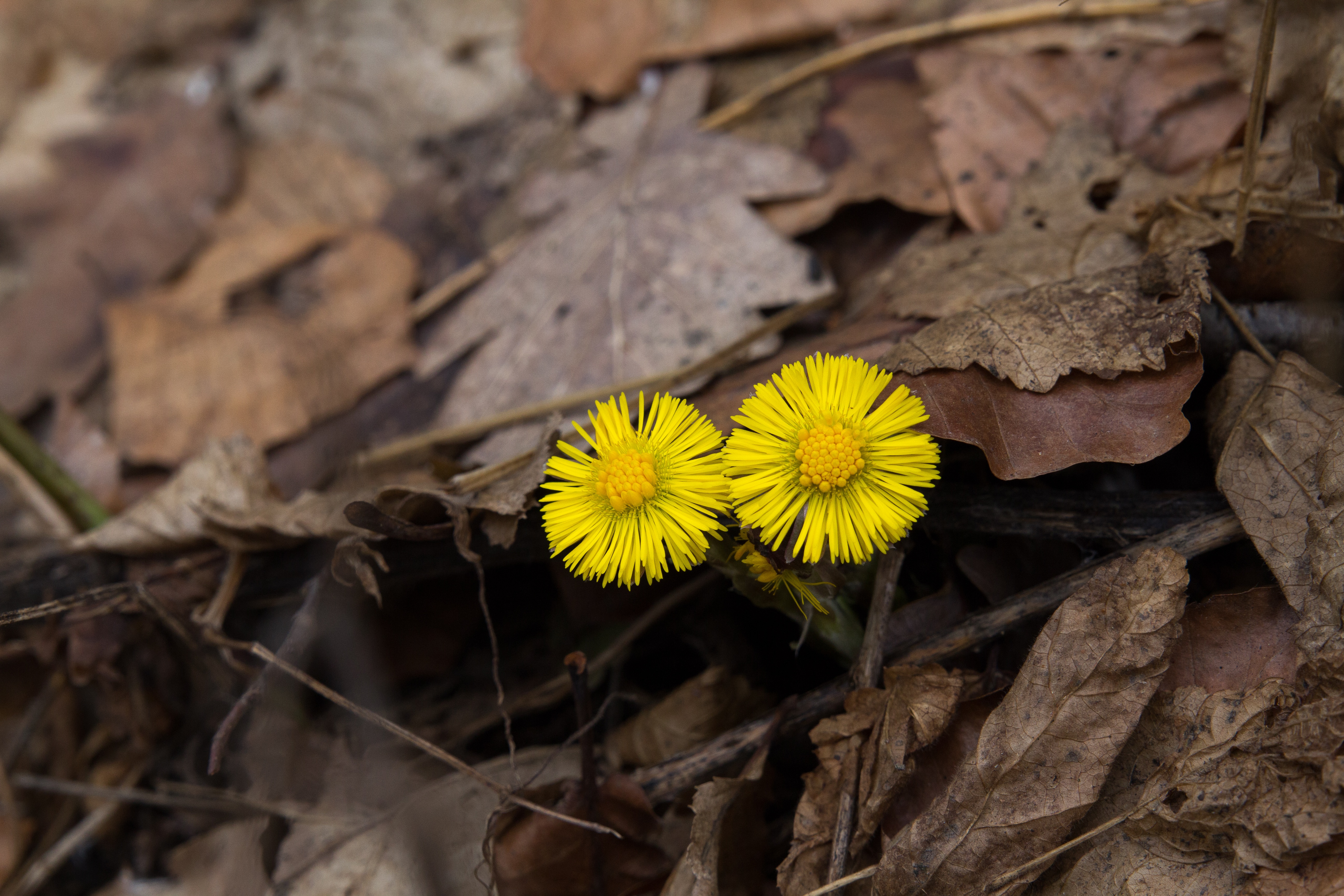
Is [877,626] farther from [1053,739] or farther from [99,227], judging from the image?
[99,227]

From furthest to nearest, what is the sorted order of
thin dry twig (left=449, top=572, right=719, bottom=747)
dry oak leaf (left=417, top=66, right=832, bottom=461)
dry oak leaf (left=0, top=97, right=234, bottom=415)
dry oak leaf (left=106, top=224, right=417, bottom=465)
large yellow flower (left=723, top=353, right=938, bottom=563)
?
dry oak leaf (left=0, top=97, right=234, bottom=415) → dry oak leaf (left=106, top=224, right=417, bottom=465) → dry oak leaf (left=417, top=66, right=832, bottom=461) → thin dry twig (left=449, top=572, right=719, bottom=747) → large yellow flower (left=723, top=353, right=938, bottom=563)

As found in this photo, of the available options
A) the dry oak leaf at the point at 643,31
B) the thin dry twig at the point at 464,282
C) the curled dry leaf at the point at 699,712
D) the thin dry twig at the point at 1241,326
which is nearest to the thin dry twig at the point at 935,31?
the dry oak leaf at the point at 643,31

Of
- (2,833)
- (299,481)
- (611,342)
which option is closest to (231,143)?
(299,481)

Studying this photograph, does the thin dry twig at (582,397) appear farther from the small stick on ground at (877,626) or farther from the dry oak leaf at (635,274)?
the small stick on ground at (877,626)

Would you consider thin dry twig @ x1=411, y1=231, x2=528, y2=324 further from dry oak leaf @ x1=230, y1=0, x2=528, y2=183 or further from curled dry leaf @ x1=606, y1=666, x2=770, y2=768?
curled dry leaf @ x1=606, y1=666, x2=770, y2=768

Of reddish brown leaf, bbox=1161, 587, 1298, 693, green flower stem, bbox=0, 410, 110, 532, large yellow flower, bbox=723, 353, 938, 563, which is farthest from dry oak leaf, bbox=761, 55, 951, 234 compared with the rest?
green flower stem, bbox=0, 410, 110, 532

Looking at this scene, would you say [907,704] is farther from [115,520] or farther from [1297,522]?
[115,520]
